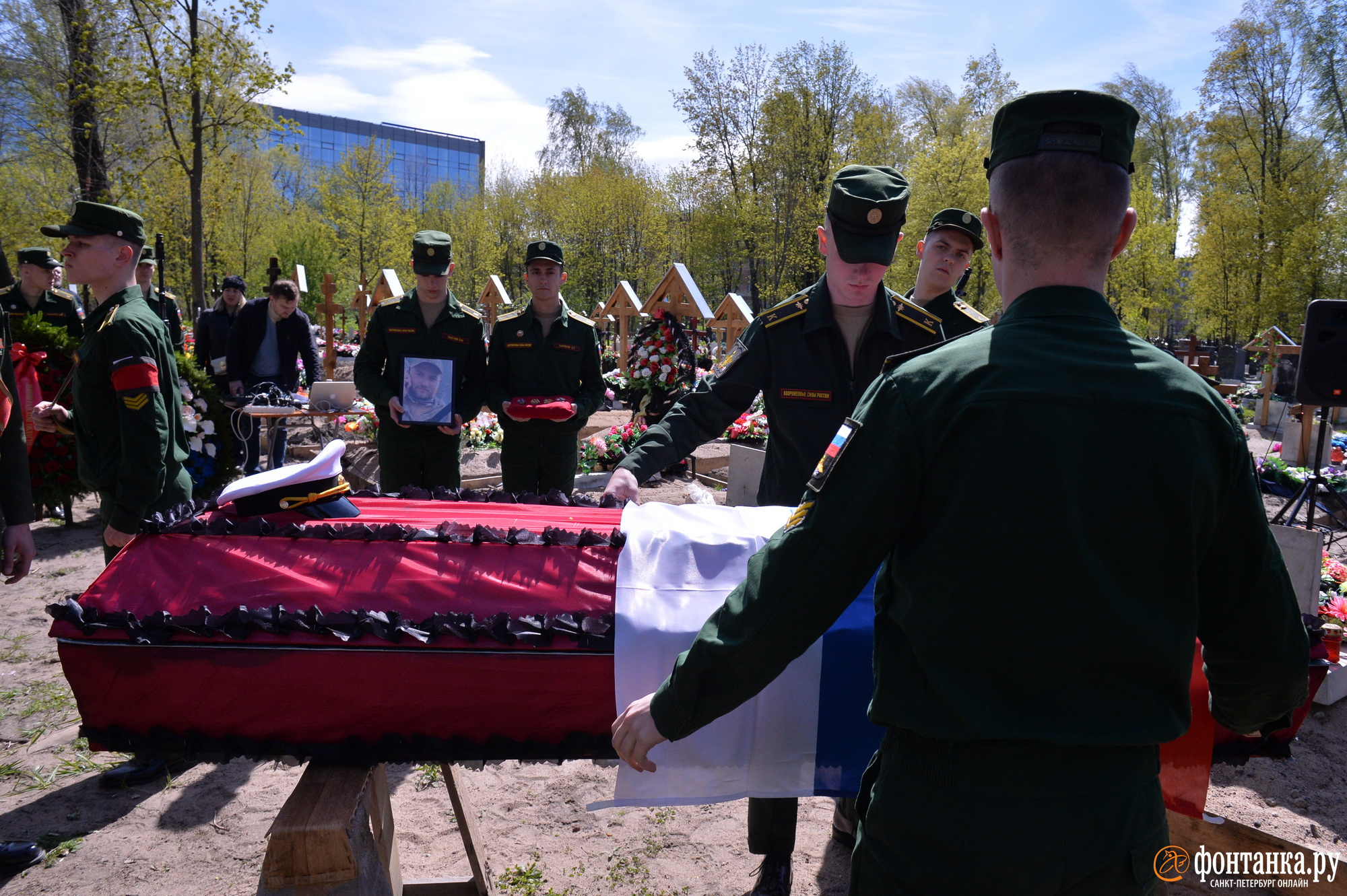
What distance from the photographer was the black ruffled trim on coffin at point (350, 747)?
1762mm

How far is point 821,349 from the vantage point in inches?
104

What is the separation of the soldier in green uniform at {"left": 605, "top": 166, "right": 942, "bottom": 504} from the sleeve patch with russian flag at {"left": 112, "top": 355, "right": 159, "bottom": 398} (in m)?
1.85

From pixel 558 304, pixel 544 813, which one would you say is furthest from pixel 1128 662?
pixel 558 304

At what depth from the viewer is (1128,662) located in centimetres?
104

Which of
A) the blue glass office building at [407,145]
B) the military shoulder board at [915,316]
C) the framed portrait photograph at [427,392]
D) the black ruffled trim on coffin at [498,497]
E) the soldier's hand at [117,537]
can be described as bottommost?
the soldier's hand at [117,537]

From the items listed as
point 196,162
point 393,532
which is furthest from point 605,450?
point 196,162

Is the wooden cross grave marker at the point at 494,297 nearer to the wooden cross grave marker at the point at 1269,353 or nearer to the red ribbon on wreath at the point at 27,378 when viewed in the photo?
the red ribbon on wreath at the point at 27,378

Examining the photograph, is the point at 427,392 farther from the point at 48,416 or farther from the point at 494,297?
the point at 494,297

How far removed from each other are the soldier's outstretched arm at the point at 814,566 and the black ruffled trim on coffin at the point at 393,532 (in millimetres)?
769

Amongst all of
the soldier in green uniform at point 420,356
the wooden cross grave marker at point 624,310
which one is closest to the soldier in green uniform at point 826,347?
the soldier in green uniform at point 420,356

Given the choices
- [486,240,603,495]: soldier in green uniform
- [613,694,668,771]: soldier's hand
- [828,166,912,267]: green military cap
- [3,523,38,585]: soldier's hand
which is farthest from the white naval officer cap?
[486,240,603,495]: soldier in green uniform

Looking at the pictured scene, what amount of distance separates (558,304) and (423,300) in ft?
2.36

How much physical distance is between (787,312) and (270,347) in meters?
5.78

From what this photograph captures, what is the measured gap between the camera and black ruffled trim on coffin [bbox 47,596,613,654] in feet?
5.58
